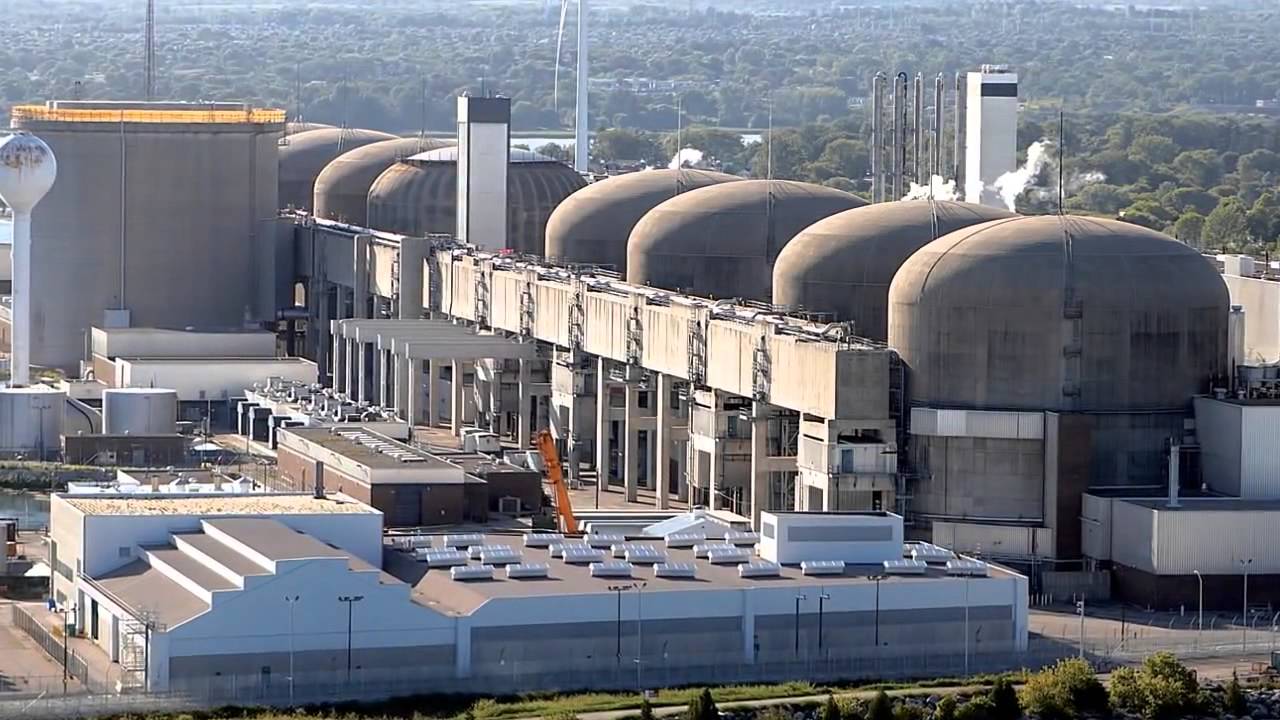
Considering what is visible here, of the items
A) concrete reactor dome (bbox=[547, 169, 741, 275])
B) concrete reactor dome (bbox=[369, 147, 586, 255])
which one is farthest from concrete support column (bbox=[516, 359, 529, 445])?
concrete reactor dome (bbox=[369, 147, 586, 255])

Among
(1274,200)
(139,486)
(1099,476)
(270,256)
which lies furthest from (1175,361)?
(1274,200)

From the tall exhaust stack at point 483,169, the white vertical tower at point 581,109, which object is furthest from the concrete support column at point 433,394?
the white vertical tower at point 581,109

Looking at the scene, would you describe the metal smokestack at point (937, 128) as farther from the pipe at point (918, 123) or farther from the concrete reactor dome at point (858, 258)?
the concrete reactor dome at point (858, 258)

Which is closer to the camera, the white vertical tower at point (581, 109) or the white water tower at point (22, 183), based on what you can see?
the white water tower at point (22, 183)

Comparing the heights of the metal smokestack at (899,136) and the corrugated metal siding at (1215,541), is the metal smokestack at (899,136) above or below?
above

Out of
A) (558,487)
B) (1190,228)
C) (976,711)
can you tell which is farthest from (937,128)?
(1190,228)

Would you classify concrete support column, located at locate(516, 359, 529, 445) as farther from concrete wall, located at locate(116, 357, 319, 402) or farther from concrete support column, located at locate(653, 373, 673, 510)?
concrete support column, located at locate(653, 373, 673, 510)

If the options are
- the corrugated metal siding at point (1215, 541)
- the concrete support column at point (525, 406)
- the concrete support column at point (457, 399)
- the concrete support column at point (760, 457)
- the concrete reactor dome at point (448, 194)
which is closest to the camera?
the corrugated metal siding at point (1215, 541)
